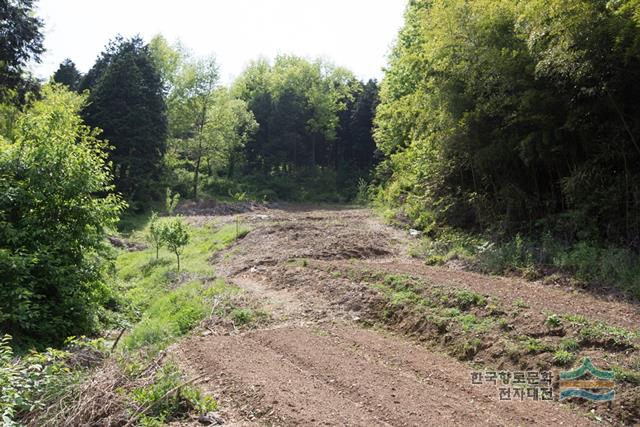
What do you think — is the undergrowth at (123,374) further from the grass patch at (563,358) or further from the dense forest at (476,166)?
the grass patch at (563,358)

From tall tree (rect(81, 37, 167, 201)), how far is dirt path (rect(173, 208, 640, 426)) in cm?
1893

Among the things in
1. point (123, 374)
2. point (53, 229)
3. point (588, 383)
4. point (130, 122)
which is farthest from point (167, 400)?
point (130, 122)

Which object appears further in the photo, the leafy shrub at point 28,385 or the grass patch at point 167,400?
the grass patch at point 167,400

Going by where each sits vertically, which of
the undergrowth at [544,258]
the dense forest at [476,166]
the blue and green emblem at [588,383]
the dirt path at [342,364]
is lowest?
the dirt path at [342,364]

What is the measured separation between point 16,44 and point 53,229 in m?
11.4

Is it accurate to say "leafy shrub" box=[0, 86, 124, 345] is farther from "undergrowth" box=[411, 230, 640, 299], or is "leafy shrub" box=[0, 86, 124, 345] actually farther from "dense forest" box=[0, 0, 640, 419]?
"undergrowth" box=[411, 230, 640, 299]

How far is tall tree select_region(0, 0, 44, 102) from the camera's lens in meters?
15.8

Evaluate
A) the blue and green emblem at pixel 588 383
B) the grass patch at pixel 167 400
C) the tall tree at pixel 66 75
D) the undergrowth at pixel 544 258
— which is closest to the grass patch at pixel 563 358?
the blue and green emblem at pixel 588 383

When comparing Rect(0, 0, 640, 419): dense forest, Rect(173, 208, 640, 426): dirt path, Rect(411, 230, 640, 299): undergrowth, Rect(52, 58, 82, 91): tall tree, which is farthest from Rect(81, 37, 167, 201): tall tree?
Rect(411, 230, 640, 299): undergrowth

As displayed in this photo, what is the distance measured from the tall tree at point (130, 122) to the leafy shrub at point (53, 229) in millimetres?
19314

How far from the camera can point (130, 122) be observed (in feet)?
92.5

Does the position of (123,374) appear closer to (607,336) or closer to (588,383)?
(588,383)

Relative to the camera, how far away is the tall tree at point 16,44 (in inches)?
622

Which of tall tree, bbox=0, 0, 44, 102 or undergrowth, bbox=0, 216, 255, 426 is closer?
undergrowth, bbox=0, 216, 255, 426
